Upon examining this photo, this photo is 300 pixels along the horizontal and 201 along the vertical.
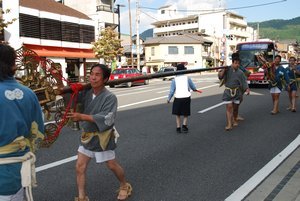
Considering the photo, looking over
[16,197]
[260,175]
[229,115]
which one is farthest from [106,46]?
[16,197]

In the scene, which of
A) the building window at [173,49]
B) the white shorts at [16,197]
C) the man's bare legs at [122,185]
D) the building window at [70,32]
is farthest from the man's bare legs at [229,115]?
the building window at [173,49]

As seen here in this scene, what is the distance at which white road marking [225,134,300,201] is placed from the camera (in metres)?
4.61

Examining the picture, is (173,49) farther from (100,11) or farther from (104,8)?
(100,11)

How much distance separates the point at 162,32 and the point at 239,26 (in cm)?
2046

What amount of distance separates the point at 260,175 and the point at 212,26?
3362 inches

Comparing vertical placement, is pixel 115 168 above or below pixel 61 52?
below

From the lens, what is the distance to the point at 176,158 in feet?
21.1

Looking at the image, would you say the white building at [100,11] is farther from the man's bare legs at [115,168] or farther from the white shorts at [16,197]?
the white shorts at [16,197]

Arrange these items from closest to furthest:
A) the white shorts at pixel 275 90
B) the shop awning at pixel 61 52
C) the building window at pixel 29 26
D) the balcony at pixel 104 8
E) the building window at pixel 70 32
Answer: the white shorts at pixel 275 90 → the building window at pixel 29 26 → the shop awning at pixel 61 52 → the building window at pixel 70 32 → the balcony at pixel 104 8

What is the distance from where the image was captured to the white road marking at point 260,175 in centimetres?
461

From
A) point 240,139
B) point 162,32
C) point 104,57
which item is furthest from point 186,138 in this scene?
point 162,32

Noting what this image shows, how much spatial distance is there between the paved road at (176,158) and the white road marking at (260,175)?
0.31 feet

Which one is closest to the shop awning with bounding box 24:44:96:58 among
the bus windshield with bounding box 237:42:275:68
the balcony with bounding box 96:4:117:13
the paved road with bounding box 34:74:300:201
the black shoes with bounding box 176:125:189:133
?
the balcony with bounding box 96:4:117:13

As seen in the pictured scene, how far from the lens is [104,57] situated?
33.9 metres
